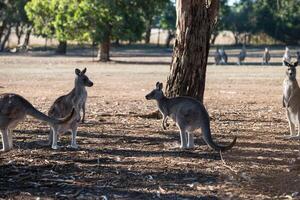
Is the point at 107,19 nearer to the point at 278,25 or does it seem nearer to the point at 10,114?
the point at 10,114

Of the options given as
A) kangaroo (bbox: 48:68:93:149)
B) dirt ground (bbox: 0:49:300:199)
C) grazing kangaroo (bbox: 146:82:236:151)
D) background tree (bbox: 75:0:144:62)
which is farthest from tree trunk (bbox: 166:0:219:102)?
background tree (bbox: 75:0:144:62)

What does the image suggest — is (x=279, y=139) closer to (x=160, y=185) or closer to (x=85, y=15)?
(x=160, y=185)

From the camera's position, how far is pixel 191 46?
13727mm

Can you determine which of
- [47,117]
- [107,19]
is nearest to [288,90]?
[47,117]

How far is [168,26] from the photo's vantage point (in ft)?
270

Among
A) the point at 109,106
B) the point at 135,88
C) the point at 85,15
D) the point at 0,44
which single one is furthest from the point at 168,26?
the point at 109,106

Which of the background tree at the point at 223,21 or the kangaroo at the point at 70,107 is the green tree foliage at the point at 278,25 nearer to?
the background tree at the point at 223,21

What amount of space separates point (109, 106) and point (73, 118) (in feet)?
23.9

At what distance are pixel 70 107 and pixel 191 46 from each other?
366 centimetres

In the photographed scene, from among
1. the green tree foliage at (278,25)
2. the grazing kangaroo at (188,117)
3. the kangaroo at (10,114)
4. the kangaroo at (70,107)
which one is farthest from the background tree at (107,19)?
the green tree foliage at (278,25)

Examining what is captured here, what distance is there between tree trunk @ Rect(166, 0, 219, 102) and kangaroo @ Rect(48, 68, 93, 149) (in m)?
2.63

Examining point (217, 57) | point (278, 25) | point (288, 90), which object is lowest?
point (217, 57)

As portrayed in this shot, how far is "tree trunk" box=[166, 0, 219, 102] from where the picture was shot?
44.6ft

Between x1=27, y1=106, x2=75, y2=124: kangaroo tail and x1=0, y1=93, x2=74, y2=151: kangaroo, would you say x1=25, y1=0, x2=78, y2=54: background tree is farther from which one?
x1=0, y1=93, x2=74, y2=151: kangaroo
